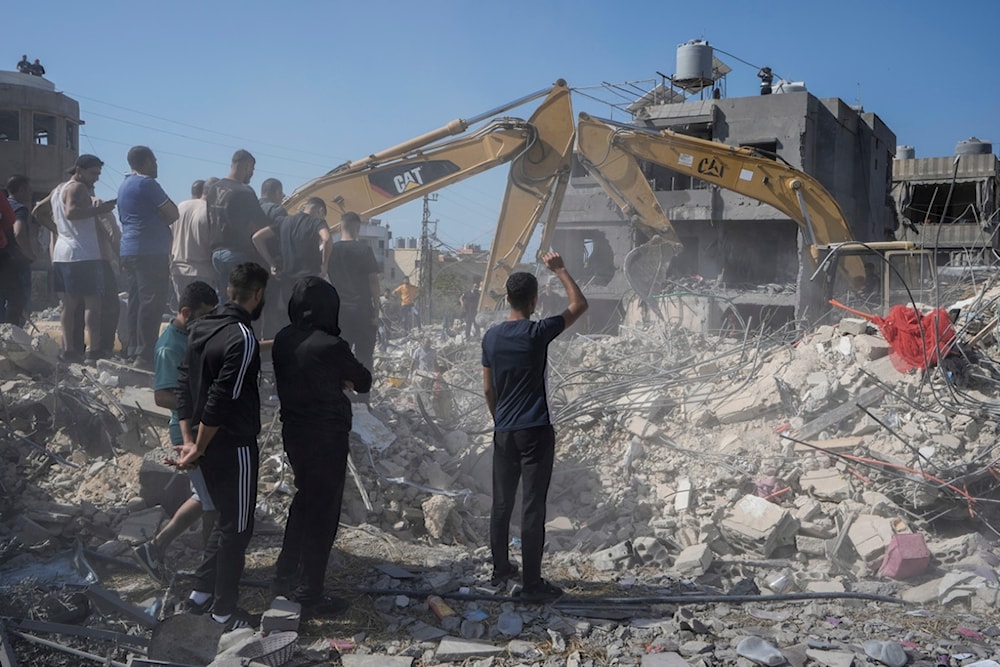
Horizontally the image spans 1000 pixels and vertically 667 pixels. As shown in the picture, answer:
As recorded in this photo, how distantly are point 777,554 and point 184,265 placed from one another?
17.2ft

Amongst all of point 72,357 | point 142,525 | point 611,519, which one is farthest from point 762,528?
point 72,357

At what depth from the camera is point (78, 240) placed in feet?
20.7

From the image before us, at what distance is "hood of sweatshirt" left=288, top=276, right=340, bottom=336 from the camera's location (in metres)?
3.89

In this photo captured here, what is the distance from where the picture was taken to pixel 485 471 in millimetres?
6586

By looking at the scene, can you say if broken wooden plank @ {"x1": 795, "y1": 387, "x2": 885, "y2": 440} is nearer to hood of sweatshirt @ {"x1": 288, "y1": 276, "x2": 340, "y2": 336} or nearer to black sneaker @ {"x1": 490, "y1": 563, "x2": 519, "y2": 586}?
black sneaker @ {"x1": 490, "y1": 563, "x2": 519, "y2": 586}

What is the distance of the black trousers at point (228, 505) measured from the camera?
370 cm

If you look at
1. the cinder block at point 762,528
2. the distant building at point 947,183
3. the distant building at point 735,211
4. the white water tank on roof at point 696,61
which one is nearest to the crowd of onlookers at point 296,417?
the cinder block at point 762,528

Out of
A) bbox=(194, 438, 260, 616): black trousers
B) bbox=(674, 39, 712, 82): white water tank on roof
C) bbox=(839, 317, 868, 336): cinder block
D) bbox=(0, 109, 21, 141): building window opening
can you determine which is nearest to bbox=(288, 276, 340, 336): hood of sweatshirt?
bbox=(194, 438, 260, 616): black trousers

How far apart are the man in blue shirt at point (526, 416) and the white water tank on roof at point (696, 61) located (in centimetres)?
2085

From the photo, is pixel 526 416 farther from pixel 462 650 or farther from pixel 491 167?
pixel 491 167

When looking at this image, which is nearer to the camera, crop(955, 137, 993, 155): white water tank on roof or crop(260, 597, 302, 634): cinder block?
crop(260, 597, 302, 634): cinder block

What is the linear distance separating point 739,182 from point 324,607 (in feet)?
27.2

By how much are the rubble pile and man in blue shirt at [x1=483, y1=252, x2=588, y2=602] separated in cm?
31

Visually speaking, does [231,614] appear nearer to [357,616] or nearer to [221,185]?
[357,616]
